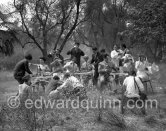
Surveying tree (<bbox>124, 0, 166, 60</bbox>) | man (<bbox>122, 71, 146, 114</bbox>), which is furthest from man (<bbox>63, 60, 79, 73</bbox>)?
tree (<bbox>124, 0, 166, 60</bbox>)

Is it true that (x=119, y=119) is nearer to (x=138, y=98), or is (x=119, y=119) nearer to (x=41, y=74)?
(x=138, y=98)

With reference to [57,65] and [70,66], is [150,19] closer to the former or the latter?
[70,66]

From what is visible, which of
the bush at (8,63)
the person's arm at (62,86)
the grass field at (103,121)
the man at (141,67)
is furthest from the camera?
the bush at (8,63)

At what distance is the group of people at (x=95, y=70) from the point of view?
7.86 metres

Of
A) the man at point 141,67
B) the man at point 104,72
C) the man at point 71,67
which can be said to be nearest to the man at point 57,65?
the man at point 71,67

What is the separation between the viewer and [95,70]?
403 inches

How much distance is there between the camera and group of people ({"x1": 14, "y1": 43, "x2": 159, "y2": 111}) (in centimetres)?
786

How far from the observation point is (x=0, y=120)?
6527 mm

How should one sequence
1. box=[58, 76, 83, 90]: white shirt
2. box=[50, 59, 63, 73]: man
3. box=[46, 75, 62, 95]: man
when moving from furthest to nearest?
box=[50, 59, 63, 73]: man → box=[46, 75, 62, 95]: man → box=[58, 76, 83, 90]: white shirt

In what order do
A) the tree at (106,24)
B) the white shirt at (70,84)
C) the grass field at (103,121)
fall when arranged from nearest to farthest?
the grass field at (103,121) → the white shirt at (70,84) → the tree at (106,24)

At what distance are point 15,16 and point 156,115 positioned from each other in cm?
1588

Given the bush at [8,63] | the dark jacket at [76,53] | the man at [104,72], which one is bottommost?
the man at [104,72]

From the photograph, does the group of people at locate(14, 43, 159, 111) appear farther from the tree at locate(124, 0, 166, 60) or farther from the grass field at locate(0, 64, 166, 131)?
the tree at locate(124, 0, 166, 60)

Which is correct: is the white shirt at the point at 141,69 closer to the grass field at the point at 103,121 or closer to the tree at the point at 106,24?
the grass field at the point at 103,121
